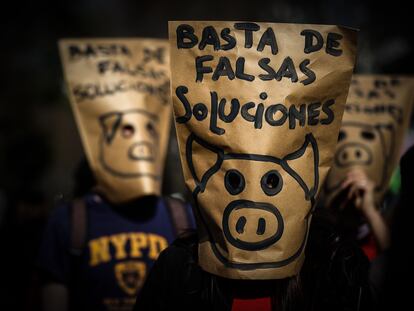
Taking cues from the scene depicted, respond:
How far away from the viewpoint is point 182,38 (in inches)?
59.9

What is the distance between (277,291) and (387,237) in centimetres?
112

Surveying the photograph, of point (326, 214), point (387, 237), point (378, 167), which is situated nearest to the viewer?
point (326, 214)

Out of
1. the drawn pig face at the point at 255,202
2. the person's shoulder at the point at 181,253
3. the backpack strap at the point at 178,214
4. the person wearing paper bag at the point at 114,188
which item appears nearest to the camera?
the drawn pig face at the point at 255,202

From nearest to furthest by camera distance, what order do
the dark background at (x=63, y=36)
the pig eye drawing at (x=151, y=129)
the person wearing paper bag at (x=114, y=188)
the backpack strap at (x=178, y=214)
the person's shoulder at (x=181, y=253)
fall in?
the person's shoulder at (x=181, y=253), the person wearing paper bag at (x=114, y=188), the backpack strap at (x=178, y=214), the pig eye drawing at (x=151, y=129), the dark background at (x=63, y=36)

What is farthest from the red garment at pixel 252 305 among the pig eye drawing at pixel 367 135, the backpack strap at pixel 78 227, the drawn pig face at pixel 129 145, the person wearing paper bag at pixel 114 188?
the pig eye drawing at pixel 367 135

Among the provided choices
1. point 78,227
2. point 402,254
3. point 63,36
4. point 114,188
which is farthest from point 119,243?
point 63,36

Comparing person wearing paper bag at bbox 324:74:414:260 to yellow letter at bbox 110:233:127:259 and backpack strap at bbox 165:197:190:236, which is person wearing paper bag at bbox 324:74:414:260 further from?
yellow letter at bbox 110:233:127:259

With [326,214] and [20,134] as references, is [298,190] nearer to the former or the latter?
[326,214]

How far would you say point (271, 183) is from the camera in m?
1.50

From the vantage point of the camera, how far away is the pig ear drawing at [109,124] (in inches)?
103

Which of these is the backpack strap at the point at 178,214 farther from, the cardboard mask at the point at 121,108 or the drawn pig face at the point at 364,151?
the drawn pig face at the point at 364,151

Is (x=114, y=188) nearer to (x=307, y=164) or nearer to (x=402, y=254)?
(x=307, y=164)

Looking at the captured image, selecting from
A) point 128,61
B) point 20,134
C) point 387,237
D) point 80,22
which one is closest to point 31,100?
point 20,134

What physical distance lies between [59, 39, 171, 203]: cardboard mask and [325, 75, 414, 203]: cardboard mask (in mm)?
974
